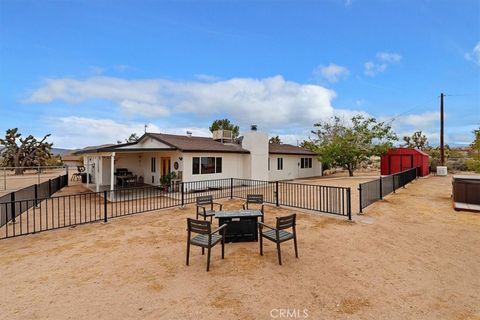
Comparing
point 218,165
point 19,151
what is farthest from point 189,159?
point 19,151

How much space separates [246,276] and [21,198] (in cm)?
1018

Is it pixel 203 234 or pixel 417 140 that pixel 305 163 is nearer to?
pixel 203 234

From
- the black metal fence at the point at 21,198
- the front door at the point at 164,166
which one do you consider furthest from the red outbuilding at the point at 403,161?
the black metal fence at the point at 21,198

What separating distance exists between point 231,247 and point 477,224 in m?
7.65

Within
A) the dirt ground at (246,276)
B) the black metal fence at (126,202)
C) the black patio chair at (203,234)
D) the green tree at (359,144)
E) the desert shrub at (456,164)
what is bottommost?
the dirt ground at (246,276)

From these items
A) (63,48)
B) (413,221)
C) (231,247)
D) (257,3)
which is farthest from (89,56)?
(413,221)

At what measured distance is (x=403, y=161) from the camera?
22062 mm

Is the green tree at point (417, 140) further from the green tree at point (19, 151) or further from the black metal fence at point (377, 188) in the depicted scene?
the green tree at point (19, 151)

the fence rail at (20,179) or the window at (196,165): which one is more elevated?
the window at (196,165)

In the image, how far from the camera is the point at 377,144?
75.7ft

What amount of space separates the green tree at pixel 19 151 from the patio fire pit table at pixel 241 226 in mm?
38997

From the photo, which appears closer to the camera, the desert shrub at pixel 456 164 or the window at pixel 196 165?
the window at pixel 196 165

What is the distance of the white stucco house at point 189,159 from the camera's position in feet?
47.0

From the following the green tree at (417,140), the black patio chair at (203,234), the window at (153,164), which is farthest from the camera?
the green tree at (417,140)
